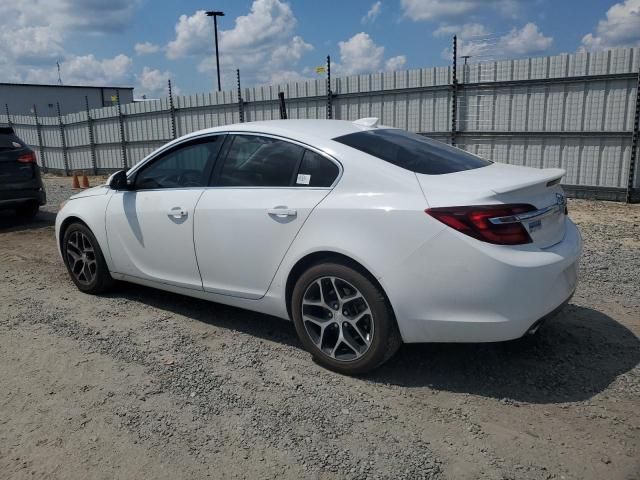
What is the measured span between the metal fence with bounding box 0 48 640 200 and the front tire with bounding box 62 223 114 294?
8192mm

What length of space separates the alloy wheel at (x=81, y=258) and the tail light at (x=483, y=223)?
3.42 meters

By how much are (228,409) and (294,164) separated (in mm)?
1612

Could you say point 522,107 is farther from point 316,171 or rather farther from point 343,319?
point 343,319

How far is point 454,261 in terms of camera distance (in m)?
2.89

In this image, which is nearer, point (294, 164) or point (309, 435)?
point (309, 435)

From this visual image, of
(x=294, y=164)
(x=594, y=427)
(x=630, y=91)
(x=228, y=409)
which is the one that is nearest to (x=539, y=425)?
(x=594, y=427)

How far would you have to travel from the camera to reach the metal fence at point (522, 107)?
9562 mm

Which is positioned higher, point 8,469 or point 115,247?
point 115,247

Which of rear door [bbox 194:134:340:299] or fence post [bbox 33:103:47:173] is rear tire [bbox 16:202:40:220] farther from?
fence post [bbox 33:103:47:173]

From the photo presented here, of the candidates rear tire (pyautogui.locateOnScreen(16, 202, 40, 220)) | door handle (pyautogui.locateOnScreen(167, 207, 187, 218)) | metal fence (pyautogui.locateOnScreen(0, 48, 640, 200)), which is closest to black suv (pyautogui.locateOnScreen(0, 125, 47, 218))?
rear tire (pyautogui.locateOnScreen(16, 202, 40, 220))

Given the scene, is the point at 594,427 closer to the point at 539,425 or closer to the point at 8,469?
the point at 539,425

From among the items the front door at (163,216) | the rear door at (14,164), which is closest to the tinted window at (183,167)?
the front door at (163,216)

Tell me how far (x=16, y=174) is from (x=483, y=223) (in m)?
8.24

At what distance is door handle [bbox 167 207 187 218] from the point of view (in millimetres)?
4086
